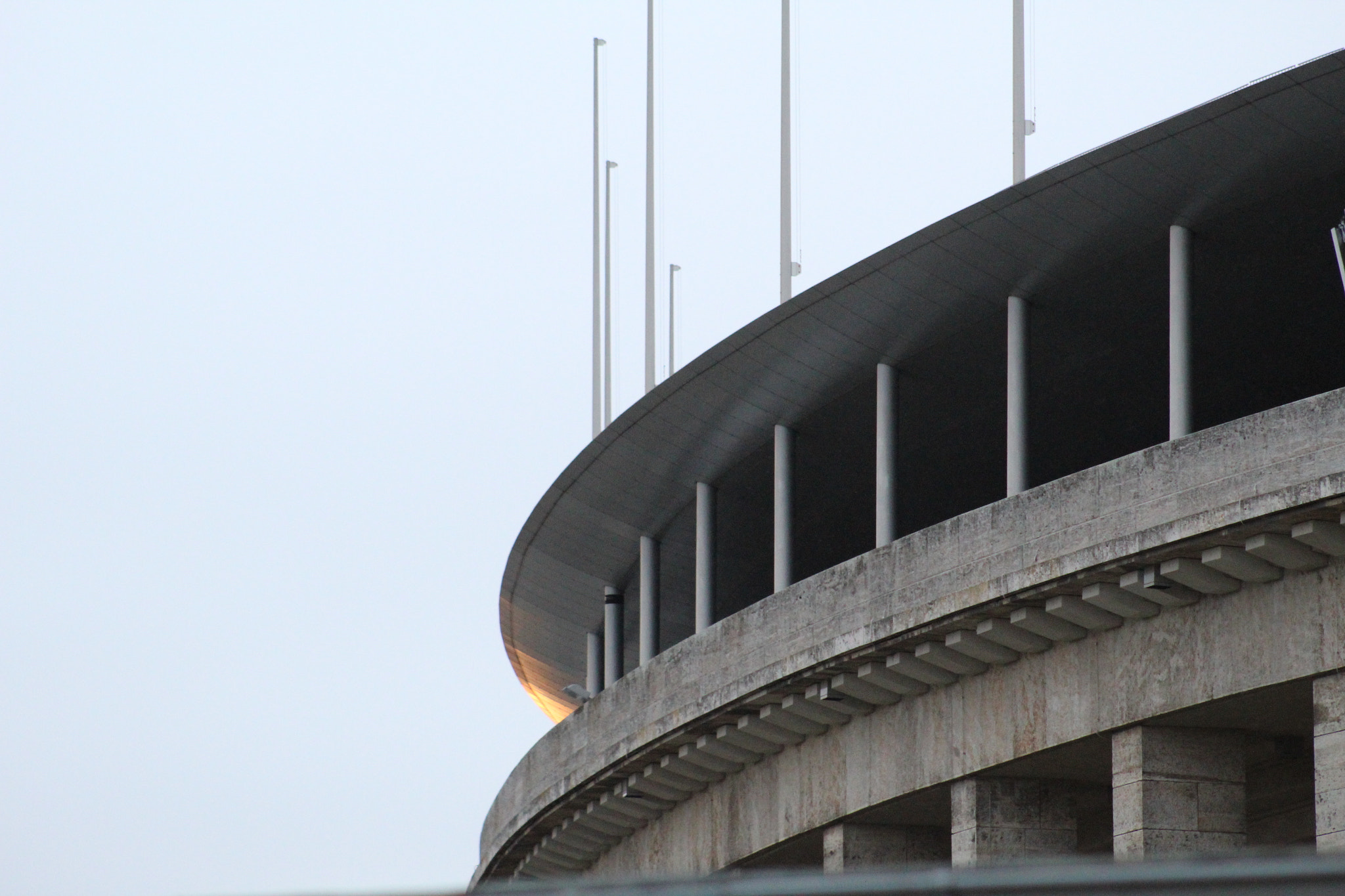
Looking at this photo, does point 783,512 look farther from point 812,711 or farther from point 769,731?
point 812,711

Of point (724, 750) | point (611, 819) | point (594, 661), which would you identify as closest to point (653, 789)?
point (611, 819)

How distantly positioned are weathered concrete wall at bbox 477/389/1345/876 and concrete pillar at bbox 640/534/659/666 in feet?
7.93

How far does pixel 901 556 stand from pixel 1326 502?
20.4 feet

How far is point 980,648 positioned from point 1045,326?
20.0ft

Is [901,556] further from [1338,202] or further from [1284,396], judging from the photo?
[1284,396]

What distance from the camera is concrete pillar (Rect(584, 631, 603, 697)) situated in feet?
124

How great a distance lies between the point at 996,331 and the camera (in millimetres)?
26203

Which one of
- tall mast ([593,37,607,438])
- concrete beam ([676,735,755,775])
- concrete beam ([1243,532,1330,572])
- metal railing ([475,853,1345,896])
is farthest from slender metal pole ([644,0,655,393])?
metal railing ([475,853,1345,896])

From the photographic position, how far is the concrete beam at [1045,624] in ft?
67.4

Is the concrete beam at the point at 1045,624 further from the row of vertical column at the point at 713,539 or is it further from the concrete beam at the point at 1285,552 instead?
the row of vertical column at the point at 713,539

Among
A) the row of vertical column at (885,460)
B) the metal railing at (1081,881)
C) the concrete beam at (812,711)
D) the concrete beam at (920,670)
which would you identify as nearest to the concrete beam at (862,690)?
the concrete beam at (812,711)

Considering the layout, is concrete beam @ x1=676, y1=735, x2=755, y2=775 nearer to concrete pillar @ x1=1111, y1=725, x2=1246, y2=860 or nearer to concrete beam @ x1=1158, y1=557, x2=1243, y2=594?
concrete pillar @ x1=1111, y1=725, x2=1246, y2=860

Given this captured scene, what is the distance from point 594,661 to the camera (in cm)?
3869

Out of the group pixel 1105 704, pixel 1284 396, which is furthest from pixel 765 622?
pixel 1284 396
